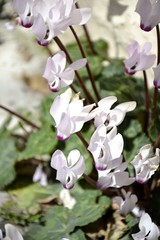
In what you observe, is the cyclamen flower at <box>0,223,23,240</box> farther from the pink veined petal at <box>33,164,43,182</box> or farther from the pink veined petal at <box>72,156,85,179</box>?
the pink veined petal at <box>33,164,43,182</box>

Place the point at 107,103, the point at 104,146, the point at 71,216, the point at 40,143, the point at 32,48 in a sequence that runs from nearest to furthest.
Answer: the point at 104,146 → the point at 107,103 → the point at 71,216 → the point at 40,143 → the point at 32,48

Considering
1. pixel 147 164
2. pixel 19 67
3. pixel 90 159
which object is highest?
pixel 147 164

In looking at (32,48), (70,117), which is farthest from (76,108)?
(32,48)

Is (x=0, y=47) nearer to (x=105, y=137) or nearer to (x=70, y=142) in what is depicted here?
(x=70, y=142)

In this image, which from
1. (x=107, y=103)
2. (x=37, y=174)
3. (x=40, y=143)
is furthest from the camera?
(x=37, y=174)

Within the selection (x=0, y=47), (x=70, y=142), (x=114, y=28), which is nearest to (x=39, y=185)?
(x=70, y=142)

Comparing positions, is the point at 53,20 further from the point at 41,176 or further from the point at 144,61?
the point at 41,176
